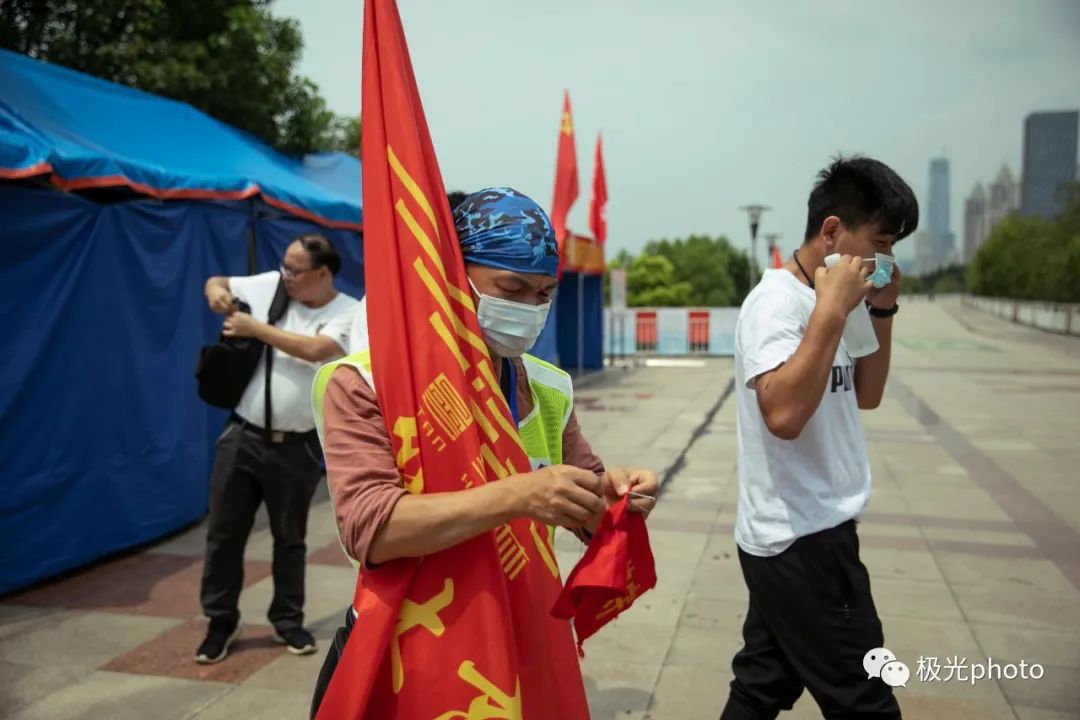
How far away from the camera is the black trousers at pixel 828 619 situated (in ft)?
7.07

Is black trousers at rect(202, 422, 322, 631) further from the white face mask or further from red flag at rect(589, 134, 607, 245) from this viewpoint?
red flag at rect(589, 134, 607, 245)

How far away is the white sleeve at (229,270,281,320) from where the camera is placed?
400cm

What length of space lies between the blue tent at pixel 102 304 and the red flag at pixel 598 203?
10810 millimetres

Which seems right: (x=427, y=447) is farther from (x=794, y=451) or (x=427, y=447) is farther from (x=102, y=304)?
(x=102, y=304)

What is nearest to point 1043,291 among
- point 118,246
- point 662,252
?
point 662,252

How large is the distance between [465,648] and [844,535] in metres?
1.21

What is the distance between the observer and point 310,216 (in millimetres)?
7219

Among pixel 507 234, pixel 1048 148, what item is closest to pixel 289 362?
pixel 507 234

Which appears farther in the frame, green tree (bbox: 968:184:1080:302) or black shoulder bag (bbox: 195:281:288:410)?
green tree (bbox: 968:184:1080:302)

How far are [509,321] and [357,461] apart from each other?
1.22ft

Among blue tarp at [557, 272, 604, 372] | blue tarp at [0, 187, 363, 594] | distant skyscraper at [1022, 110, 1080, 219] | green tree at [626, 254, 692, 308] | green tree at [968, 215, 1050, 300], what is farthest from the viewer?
green tree at [626, 254, 692, 308]

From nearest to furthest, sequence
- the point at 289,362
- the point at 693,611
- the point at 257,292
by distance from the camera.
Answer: the point at 289,362
the point at 257,292
the point at 693,611

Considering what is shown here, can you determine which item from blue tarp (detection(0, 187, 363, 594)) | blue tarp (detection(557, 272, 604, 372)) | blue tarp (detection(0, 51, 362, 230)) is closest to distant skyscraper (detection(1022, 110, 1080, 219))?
blue tarp (detection(557, 272, 604, 372))

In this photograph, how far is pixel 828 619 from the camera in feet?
7.14
